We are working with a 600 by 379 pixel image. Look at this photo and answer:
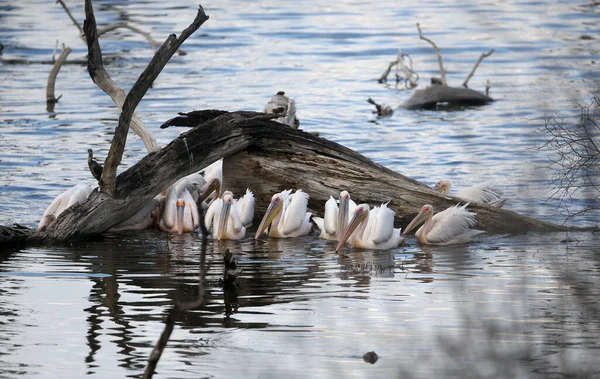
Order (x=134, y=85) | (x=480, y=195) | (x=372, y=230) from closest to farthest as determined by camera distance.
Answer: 1. (x=134, y=85)
2. (x=372, y=230)
3. (x=480, y=195)

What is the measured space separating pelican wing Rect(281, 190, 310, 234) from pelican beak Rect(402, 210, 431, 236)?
1.01 metres

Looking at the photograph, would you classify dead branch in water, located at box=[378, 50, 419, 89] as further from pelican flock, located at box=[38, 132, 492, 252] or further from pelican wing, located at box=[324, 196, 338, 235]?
pelican wing, located at box=[324, 196, 338, 235]

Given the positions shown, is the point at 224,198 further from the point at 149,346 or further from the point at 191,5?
the point at 191,5

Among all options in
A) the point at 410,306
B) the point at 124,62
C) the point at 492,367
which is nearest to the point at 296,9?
the point at 124,62

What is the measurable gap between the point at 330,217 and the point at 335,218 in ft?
0.20

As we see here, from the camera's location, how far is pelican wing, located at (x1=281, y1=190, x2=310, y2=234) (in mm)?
10047

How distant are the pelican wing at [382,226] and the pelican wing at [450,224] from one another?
0.44 meters

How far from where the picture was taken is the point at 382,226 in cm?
940

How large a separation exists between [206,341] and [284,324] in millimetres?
576

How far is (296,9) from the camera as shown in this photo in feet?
121

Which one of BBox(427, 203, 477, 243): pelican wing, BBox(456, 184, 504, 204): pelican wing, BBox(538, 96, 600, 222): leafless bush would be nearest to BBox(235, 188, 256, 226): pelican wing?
BBox(427, 203, 477, 243): pelican wing

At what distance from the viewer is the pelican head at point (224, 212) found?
9.93m

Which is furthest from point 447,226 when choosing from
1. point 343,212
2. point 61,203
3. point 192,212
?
point 61,203

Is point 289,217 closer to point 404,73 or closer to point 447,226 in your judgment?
point 447,226
